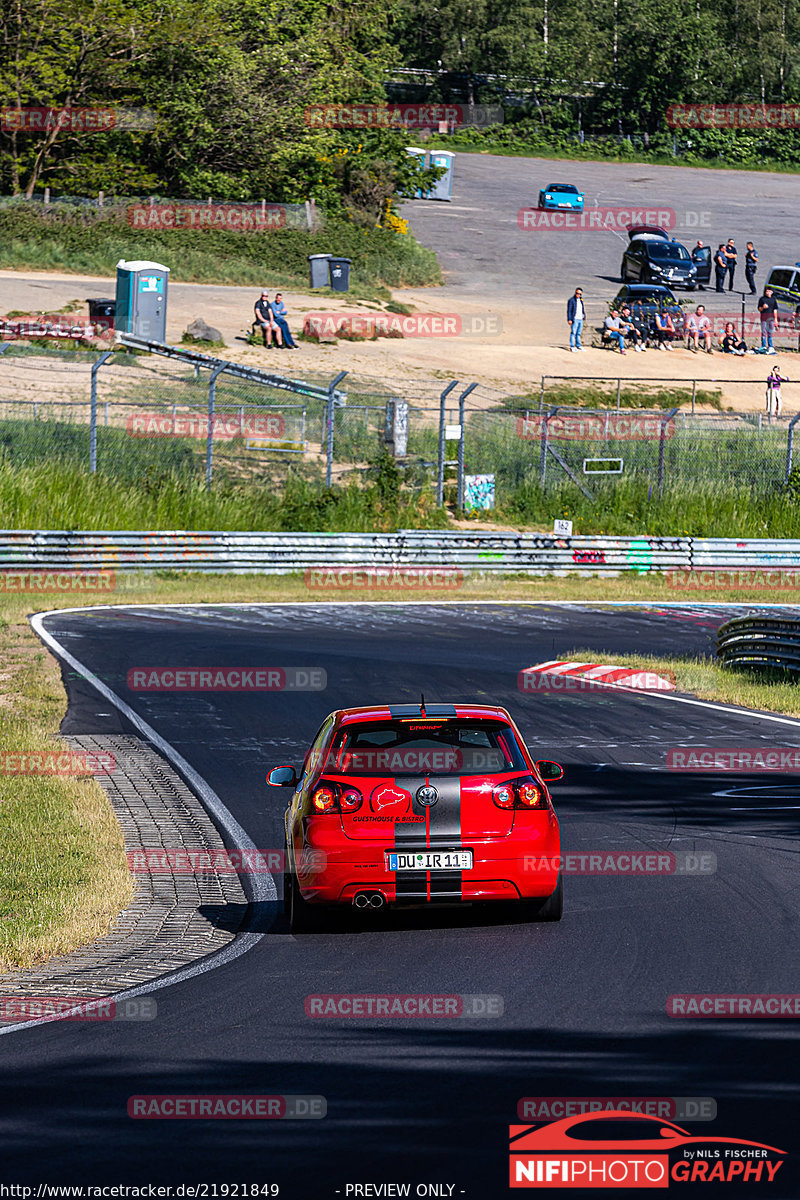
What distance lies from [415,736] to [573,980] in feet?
6.82

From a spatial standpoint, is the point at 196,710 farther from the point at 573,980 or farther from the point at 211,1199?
the point at 211,1199

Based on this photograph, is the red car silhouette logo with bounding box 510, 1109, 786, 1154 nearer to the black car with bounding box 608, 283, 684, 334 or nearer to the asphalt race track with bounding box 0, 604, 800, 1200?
the asphalt race track with bounding box 0, 604, 800, 1200

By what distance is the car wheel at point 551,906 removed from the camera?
30.5 feet

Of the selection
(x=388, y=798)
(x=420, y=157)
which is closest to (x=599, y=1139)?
(x=388, y=798)

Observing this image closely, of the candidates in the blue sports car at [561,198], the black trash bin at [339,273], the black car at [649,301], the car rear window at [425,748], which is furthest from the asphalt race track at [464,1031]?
the blue sports car at [561,198]

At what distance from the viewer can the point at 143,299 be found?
142 ft

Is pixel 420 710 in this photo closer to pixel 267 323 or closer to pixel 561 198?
pixel 267 323

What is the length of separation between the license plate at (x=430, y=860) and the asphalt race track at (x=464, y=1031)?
42 centimetres

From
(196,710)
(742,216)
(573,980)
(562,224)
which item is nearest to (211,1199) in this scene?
(573,980)

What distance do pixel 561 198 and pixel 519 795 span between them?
227ft

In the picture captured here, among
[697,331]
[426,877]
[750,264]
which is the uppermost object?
[750,264]

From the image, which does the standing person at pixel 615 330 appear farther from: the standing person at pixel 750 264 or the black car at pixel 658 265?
the standing person at pixel 750 264

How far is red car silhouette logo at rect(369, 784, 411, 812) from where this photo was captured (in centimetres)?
915

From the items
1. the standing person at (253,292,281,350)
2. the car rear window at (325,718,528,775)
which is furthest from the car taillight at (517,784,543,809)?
the standing person at (253,292,281,350)
